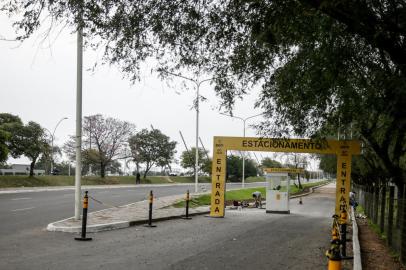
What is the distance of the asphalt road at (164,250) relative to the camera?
955 cm

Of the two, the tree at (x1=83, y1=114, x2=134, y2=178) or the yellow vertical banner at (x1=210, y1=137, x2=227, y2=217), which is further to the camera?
the tree at (x1=83, y1=114, x2=134, y2=178)

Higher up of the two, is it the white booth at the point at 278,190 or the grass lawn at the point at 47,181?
the white booth at the point at 278,190

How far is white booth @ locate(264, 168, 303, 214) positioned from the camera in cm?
2945

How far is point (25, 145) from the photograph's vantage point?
1919 inches

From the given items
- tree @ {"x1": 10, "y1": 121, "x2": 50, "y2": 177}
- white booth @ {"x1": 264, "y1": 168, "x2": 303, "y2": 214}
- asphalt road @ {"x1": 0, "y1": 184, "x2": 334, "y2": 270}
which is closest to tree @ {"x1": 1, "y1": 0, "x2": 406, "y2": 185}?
asphalt road @ {"x1": 0, "y1": 184, "x2": 334, "y2": 270}

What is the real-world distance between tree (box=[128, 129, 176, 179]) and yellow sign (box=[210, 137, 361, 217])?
53145 millimetres

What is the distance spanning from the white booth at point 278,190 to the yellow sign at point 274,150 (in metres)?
5.36

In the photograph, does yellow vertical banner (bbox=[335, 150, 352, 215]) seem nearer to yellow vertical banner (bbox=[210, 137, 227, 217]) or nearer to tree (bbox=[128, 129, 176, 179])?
yellow vertical banner (bbox=[210, 137, 227, 217])

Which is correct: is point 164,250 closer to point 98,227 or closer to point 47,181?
point 98,227

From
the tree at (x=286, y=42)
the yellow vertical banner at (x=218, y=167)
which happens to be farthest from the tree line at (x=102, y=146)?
the tree at (x=286, y=42)

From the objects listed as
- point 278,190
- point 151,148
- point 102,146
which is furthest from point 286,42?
point 151,148

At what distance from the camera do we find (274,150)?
77.8 ft

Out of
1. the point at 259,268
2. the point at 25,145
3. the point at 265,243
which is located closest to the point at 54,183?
the point at 25,145

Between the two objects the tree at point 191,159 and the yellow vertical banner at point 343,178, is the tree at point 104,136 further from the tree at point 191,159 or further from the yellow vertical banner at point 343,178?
the yellow vertical banner at point 343,178
